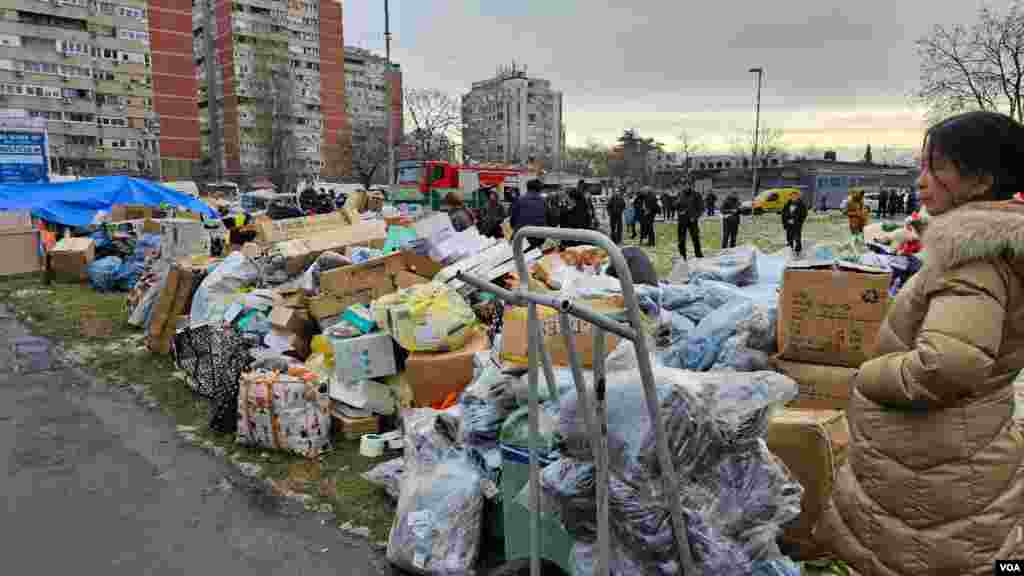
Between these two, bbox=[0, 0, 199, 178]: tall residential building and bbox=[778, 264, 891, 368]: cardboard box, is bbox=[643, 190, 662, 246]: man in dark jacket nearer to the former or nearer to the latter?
bbox=[778, 264, 891, 368]: cardboard box

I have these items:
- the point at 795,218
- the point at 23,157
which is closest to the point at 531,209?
the point at 795,218

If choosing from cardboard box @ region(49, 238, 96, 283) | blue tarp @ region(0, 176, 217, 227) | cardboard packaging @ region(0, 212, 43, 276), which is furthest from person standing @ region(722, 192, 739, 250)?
cardboard packaging @ region(0, 212, 43, 276)

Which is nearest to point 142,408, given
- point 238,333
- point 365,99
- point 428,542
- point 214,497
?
point 238,333

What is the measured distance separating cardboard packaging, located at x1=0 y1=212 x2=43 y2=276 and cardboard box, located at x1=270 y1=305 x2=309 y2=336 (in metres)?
10.3

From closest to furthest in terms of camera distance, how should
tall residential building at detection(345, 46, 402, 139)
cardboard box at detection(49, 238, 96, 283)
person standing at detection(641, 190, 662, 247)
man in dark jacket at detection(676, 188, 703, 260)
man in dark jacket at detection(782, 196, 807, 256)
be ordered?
1. cardboard box at detection(49, 238, 96, 283)
2. man in dark jacket at detection(676, 188, 703, 260)
3. man in dark jacket at detection(782, 196, 807, 256)
4. person standing at detection(641, 190, 662, 247)
5. tall residential building at detection(345, 46, 402, 139)

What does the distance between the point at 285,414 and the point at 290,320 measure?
62.0 inches

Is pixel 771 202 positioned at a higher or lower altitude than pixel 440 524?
higher

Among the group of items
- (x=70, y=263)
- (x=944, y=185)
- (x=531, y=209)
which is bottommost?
(x=70, y=263)

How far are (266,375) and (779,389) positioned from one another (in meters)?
3.41

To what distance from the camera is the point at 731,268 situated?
16.8 ft

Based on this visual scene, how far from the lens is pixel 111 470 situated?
4020mm

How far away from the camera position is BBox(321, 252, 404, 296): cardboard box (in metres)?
5.57

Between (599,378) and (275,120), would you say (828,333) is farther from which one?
(275,120)

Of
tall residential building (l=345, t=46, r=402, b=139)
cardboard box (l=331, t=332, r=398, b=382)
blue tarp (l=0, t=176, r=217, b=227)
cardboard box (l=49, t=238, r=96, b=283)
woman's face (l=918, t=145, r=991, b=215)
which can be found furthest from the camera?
tall residential building (l=345, t=46, r=402, b=139)
